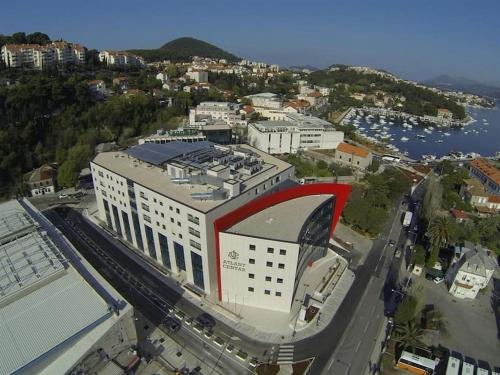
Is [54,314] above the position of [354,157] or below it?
above

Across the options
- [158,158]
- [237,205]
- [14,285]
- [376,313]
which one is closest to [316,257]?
[376,313]

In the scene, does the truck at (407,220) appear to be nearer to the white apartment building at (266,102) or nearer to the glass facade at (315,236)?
the glass facade at (315,236)

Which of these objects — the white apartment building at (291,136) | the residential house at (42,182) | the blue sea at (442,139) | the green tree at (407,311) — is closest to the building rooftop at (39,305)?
the green tree at (407,311)

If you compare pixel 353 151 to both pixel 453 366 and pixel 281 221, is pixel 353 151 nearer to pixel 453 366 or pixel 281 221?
pixel 281 221

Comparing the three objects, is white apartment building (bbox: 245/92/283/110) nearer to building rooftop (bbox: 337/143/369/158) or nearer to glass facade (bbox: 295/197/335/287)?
building rooftop (bbox: 337/143/369/158)

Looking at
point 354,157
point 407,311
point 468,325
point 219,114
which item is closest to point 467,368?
point 407,311

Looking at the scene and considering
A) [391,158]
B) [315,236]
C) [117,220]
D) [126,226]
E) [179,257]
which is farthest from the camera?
[391,158]

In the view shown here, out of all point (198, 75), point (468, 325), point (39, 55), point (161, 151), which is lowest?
point (468, 325)
